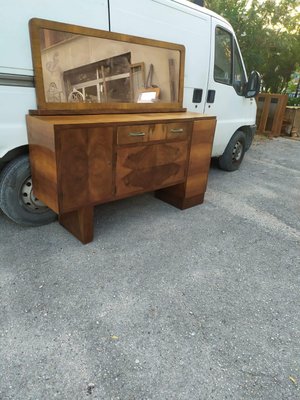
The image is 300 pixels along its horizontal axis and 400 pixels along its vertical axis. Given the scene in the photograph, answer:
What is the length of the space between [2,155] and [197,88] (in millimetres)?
2346

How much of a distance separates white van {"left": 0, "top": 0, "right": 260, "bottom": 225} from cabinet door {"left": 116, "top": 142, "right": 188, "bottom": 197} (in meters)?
0.82

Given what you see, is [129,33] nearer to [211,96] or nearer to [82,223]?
[211,96]

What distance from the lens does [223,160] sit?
173 inches

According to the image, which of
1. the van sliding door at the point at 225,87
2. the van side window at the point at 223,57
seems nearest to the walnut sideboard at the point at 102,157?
the van sliding door at the point at 225,87

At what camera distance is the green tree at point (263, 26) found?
6568 millimetres

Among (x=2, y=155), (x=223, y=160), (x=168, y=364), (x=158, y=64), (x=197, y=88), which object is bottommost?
(x=168, y=364)

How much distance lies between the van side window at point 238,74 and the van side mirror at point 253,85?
Answer: 0.31ft

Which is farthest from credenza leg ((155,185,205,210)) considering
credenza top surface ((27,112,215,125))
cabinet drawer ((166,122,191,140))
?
credenza top surface ((27,112,215,125))

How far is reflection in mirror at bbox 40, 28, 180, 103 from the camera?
7.32 feet

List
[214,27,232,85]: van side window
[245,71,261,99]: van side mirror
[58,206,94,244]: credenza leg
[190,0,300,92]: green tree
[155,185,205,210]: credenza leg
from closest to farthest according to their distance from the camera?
[58,206,94,244]: credenza leg
[155,185,205,210]: credenza leg
[214,27,232,85]: van side window
[245,71,261,99]: van side mirror
[190,0,300,92]: green tree

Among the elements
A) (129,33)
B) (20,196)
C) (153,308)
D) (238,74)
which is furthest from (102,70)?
(238,74)

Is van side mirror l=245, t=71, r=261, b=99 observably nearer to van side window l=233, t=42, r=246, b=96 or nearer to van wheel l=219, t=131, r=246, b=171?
van side window l=233, t=42, r=246, b=96

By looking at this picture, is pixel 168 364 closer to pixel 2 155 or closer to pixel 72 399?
pixel 72 399

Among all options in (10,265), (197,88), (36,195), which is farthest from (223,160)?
(10,265)
